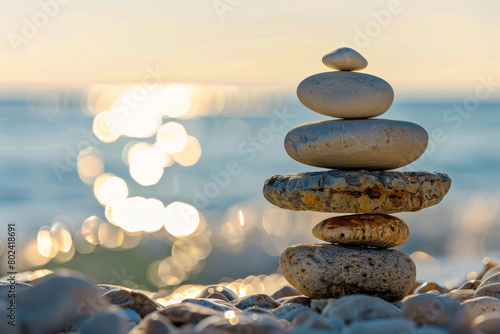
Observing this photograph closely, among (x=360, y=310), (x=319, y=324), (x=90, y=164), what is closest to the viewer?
(x=319, y=324)

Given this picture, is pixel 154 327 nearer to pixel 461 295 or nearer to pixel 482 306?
pixel 482 306

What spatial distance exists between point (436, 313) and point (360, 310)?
505 millimetres

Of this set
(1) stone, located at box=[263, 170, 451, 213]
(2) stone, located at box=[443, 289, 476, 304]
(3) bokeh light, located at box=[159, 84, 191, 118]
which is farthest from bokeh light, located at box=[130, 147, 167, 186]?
(2) stone, located at box=[443, 289, 476, 304]

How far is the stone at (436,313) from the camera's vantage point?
3.20 m

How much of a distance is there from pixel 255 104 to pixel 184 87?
7.82m

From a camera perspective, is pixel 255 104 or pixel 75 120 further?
pixel 255 104

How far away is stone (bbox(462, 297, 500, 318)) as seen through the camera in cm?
363

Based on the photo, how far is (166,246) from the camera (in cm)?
1218

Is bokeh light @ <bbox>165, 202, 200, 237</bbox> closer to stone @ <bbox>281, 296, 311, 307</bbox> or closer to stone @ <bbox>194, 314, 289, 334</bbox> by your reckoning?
stone @ <bbox>281, 296, 311, 307</bbox>

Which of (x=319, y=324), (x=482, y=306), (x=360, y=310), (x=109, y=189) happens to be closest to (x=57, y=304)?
(x=319, y=324)

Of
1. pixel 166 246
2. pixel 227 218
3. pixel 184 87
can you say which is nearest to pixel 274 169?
pixel 227 218

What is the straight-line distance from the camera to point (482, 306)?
3664 mm

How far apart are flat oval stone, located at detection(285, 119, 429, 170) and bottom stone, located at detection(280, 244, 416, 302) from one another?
27.5 inches

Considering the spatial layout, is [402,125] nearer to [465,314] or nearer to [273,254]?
[465,314]
